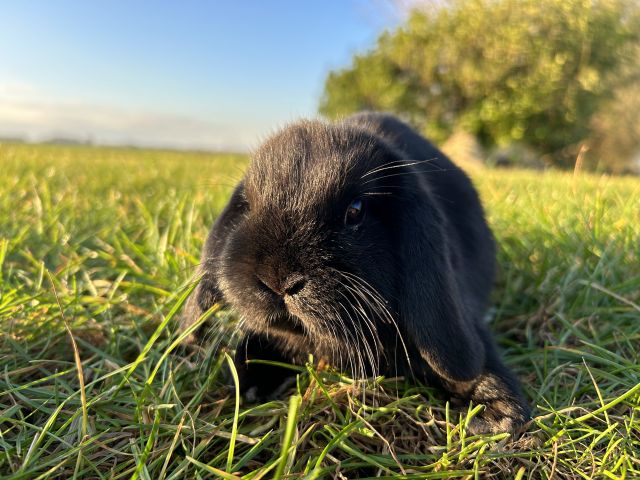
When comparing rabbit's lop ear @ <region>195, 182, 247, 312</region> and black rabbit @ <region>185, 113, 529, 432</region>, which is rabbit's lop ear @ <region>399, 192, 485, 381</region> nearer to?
black rabbit @ <region>185, 113, 529, 432</region>

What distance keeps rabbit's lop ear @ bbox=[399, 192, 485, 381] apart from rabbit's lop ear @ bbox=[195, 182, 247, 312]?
29.5 inches

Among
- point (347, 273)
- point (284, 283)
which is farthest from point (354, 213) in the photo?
point (284, 283)

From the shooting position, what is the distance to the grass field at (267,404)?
156cm

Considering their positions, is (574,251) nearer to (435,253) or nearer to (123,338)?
(435,253)

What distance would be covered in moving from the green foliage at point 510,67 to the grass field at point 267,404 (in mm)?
17333

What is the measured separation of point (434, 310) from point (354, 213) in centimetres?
47

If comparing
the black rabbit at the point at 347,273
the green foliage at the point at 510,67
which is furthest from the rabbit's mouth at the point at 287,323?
the green foliage at the point at 510,67

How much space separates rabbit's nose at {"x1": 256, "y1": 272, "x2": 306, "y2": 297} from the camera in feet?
5.22

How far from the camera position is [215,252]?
202cm

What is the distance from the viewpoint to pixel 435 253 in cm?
179

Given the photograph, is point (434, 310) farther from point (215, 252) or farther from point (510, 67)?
point (510, 67)

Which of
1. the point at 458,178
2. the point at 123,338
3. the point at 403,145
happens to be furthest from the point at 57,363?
the point at 458,178

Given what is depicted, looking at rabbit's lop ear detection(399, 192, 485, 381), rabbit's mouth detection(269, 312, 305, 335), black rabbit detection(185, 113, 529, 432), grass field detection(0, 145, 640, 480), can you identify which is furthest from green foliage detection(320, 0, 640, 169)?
rabbit's mouth detection(269, 312, 305, 335)

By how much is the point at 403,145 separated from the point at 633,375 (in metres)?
1.51
